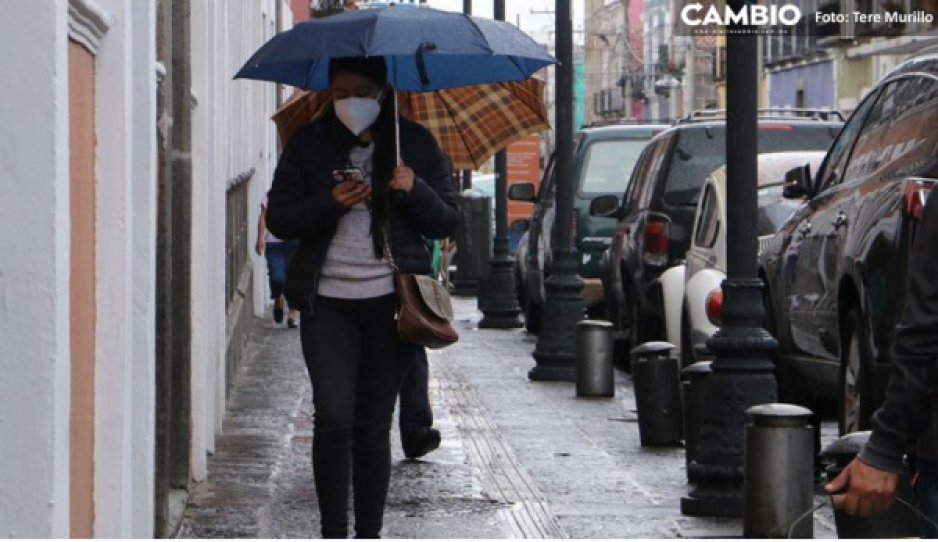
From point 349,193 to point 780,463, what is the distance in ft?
6.45

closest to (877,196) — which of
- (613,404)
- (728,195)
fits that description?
(728,195)

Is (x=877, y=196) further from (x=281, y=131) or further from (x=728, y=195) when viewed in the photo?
(x=281, y=131)

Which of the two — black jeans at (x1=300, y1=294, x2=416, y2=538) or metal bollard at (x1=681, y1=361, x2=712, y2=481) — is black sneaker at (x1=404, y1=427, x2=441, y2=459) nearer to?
metal bollard at (x1=681, y1=361, x2=712, y2=481)

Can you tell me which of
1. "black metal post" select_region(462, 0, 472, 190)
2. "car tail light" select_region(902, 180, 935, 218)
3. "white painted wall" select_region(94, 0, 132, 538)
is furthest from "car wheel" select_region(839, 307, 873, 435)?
"black metal post" select_region(462, 0, 472, 190)

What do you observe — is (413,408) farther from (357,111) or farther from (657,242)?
(657,242)

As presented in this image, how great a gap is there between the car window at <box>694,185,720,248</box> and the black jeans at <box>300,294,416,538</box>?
6577mm

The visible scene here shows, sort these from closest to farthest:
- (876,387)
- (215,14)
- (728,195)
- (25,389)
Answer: (25,389)
(876,387)
(728,195)
(215,14)

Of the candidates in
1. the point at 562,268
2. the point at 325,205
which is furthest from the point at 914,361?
the point at 562,268

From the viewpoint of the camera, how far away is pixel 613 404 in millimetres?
14195

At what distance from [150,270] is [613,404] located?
788 cm

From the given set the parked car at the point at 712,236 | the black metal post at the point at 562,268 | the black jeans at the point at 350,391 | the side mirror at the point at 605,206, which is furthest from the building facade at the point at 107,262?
the side mirror at the point at 605,206

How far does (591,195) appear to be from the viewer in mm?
19703

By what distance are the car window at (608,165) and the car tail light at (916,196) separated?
11.8m

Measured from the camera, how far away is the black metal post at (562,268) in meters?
16.1
